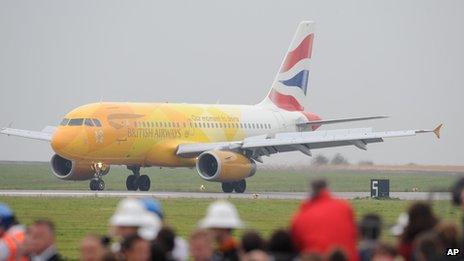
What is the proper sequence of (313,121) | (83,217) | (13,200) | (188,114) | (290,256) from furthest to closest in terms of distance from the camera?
(313,121) < (188,114) < (13,200) < (83,217) < (290,256)

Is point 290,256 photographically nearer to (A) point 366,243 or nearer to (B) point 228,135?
(A) point 366,243

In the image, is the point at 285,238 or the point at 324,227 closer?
the point at 324,227

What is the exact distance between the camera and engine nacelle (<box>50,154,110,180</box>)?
181ft

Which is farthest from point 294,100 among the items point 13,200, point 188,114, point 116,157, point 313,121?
point 13,200

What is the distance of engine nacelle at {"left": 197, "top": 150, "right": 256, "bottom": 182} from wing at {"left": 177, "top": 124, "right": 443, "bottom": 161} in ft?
2.93

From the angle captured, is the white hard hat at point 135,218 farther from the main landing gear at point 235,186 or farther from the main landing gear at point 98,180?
the main landing gear at point 235,186

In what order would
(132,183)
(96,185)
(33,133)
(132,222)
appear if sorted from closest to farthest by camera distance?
1. (132,222)
2. (96,185)
3. (132,183)
4. (33,133)

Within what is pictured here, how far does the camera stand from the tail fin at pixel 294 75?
6378 cm

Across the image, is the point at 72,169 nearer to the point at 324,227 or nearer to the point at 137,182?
the point at 137,182

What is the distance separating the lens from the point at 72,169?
2181 inches

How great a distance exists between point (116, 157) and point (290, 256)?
4076 centimetres

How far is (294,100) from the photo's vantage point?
211 ft

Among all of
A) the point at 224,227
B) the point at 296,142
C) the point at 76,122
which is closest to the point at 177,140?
the point at 76,122

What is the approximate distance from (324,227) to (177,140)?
42.9 m
